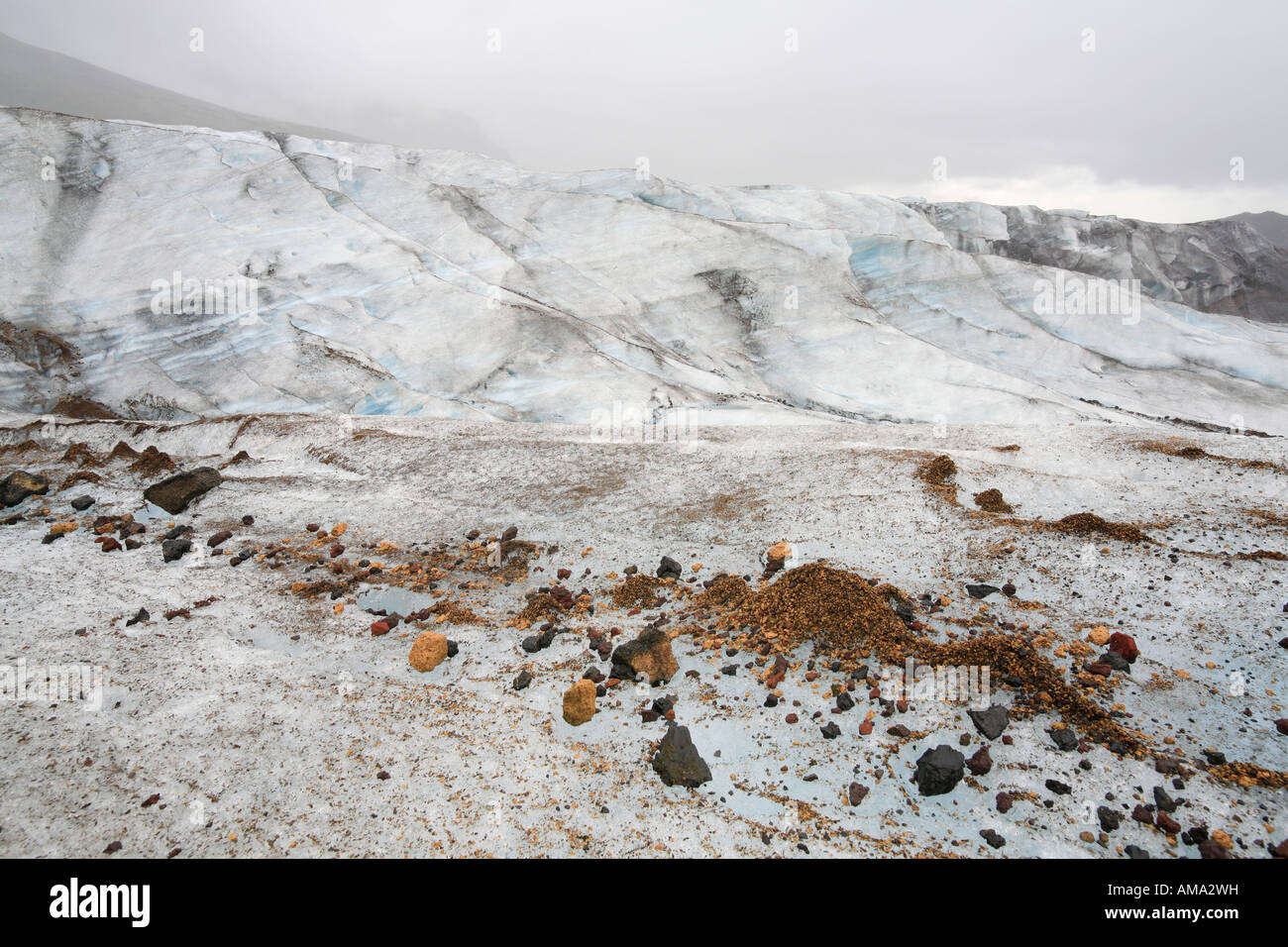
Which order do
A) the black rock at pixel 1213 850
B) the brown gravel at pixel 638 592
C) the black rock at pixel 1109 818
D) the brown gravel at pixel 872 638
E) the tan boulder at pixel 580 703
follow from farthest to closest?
the brown gravel at pixel 638 592, the tan boulder at pixel 580 703, the brown gravel at pixel 872 638, the black rock at pixel 1109 818, the black rock at pixel 1213 850

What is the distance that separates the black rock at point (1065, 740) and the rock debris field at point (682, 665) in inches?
1.0

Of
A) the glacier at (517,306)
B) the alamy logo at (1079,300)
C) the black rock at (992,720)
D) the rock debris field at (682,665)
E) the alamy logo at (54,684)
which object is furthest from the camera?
the alamy logo at (1079,300)

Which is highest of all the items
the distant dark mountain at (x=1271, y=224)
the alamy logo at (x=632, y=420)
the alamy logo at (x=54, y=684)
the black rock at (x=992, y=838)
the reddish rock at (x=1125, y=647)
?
the distant dark mountain at (x=1271, y=224)

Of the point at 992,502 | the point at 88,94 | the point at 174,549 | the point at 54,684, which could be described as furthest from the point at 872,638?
the point at 88,94

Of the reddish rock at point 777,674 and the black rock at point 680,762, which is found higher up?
the reddish rock at point 777,674

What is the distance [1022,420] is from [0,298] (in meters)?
38.6

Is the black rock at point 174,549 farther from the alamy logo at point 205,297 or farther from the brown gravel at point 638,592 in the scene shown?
the alamy logo at point 205,297

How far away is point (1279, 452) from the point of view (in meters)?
10.6

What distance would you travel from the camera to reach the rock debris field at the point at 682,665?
501 centimetres

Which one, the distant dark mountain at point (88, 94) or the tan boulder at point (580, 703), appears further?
the distant dark mountain at point (88, 94)

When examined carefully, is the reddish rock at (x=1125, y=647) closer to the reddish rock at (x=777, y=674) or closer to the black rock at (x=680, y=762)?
the reddish rock at (x=777, y=674)

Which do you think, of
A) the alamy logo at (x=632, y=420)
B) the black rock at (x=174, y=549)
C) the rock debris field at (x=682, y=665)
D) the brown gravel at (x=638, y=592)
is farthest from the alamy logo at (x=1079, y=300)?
the black rock at (x=174, y=549)
